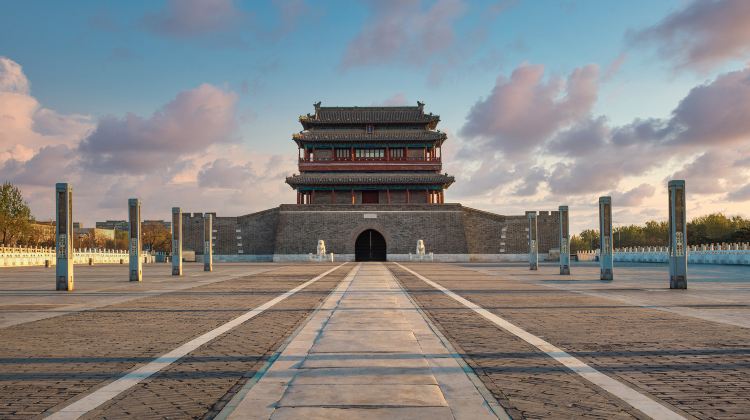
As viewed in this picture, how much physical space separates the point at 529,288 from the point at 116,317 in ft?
36.5

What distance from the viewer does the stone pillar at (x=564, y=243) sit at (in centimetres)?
2625

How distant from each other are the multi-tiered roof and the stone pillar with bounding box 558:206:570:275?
1151 inches

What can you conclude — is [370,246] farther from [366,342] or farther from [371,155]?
[366,342]

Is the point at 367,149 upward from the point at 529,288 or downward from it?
upward

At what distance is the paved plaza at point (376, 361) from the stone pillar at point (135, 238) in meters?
9.45

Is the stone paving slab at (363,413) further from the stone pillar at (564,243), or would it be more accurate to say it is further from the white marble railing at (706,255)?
the white marble railing at (706,255)

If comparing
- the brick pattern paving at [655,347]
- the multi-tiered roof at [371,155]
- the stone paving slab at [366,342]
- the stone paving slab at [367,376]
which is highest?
the multi-tiered roof at [371,155]

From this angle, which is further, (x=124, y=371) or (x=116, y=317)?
(x=116, y=317)

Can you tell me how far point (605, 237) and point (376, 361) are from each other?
679 inches

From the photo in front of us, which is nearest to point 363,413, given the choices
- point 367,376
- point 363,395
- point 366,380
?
point 363,395

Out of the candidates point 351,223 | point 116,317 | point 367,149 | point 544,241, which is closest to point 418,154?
point 367,149

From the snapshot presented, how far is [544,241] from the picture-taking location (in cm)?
5747

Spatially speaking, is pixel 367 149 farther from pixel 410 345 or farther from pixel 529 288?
pixel 410 345

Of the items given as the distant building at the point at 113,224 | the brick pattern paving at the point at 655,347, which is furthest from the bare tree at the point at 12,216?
the distant building at the point at 113,224
